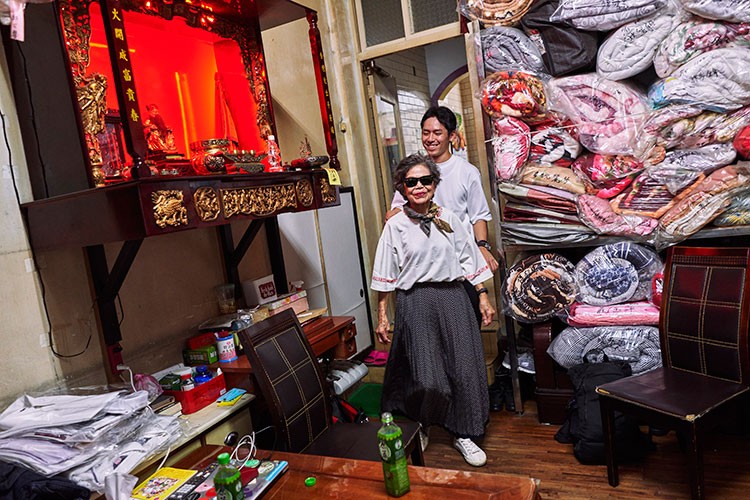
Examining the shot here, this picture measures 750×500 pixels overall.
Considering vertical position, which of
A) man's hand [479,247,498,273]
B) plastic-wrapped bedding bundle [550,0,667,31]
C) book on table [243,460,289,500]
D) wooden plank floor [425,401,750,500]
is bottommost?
wooden plank floor [425,401,750,500]

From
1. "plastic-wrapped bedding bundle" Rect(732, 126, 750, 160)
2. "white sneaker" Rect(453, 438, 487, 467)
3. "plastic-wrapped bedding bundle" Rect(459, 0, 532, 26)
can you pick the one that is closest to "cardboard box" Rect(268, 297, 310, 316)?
"white sneaker" Rect(453, 438, 487, 467)

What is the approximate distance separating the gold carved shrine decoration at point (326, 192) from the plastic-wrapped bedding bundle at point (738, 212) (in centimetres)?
187

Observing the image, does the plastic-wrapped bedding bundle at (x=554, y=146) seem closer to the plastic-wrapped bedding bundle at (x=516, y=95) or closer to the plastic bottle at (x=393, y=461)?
the plastic-wrapped bedding bundle at (x=516, y=95)

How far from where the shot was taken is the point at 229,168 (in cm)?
226

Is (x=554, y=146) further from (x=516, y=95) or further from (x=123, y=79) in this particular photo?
(x=123, y=79)

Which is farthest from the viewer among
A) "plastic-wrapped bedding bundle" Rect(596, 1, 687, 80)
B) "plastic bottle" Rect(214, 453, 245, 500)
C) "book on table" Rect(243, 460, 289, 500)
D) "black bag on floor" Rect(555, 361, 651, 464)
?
"plastic-wrapped bedding bundle" Rect(596, 1, 687, 80)

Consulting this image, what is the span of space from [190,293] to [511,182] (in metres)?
1.79

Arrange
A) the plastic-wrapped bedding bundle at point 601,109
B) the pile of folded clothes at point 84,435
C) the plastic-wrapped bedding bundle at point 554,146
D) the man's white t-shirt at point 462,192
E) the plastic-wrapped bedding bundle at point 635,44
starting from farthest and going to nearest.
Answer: the man's white t-shirt at point 462,192 → the plastic-wrapped bedding bundle at point 554,146 → the plastic-wrapped bedding bundle at point 601,109 → the plastic-wrapped bedding bundle at point 635,44 → the pile of folded clothes at point 84,435

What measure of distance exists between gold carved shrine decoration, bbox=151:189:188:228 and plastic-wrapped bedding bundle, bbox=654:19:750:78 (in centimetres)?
232

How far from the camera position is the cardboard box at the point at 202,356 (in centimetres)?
246

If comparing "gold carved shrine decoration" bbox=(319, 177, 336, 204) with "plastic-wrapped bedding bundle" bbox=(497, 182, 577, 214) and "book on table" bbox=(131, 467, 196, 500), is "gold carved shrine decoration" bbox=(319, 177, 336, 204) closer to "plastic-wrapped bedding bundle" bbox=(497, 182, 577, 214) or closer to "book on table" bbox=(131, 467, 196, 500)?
"plastic-wrapped bedding bundle" bbox=(497, 182, 577, 214)

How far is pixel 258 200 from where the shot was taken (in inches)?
85.4

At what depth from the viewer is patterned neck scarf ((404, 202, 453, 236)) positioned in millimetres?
2520

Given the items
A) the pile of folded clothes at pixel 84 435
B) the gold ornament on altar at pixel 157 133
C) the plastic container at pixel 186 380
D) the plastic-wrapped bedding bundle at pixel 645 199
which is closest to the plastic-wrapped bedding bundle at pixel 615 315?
the plastic-wrapped bedding bundle at pixel 645 199
